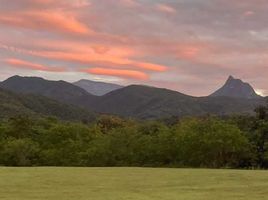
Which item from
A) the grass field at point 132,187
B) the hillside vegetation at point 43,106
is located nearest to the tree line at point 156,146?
the grass field at point 132,187

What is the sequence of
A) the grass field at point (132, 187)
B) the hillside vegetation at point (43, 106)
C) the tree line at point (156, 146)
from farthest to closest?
the hillside vegetation at point (43, 106) < the tree line at point (156, 146) < the grass field at point (132, 187)

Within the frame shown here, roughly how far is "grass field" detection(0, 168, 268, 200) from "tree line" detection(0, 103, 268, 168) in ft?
52.6

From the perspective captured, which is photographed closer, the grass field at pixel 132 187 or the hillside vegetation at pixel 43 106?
the grass field at pixel 132 187

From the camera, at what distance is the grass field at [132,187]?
13297 millimetres

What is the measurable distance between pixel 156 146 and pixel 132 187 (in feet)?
72.5

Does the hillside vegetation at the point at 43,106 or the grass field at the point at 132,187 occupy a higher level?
the hillside vegetation at the point at 43,106

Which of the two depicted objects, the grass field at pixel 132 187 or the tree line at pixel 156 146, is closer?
the grass field at pixel 132 187

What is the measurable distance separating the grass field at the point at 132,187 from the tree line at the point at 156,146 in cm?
1604

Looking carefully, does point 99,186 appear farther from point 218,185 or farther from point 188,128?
point 188,128

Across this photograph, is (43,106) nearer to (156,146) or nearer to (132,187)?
(156,146)

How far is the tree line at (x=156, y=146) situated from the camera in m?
35.9

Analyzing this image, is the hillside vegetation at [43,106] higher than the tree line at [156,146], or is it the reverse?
the hillside vegetation at [43,106]

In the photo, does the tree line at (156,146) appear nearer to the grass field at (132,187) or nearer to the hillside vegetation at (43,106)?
the grass field at (132,187)

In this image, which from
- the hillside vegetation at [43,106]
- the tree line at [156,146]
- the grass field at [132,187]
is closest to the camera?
the grass field at [132,187]
